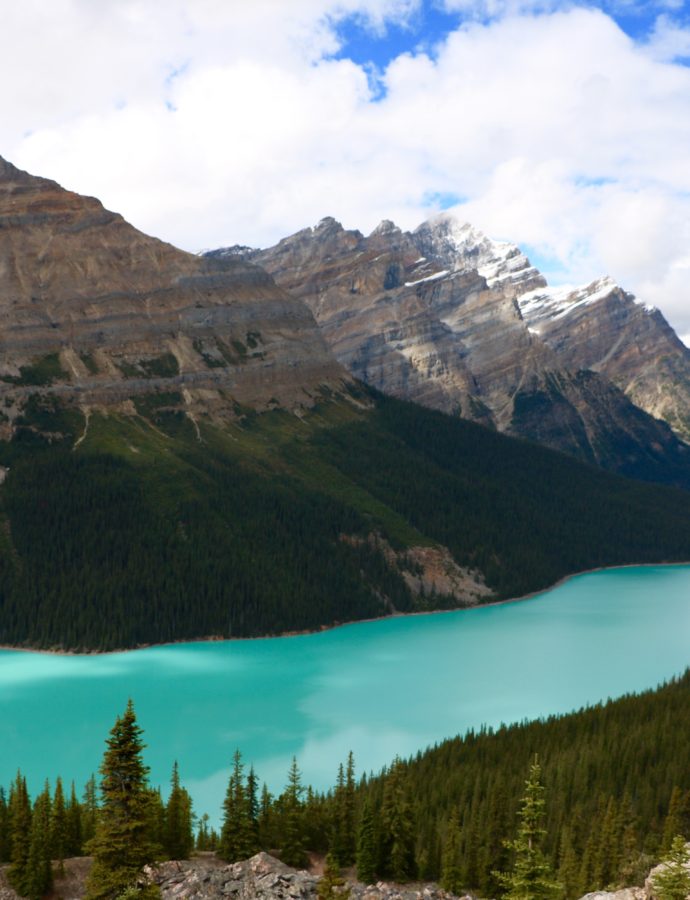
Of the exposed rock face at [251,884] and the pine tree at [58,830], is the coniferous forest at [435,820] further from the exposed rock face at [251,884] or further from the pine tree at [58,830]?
the exposed rock face at [251,884]

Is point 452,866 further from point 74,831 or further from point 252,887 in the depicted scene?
point 74,831

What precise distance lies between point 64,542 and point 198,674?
48534 mm

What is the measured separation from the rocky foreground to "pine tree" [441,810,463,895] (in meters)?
5.12

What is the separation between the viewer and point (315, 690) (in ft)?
440

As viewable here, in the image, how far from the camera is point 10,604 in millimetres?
163500

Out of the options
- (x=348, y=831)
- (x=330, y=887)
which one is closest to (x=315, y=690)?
(x=348, y=831)

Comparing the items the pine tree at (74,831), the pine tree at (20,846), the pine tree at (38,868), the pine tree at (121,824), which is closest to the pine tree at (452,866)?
the pine tree at (121,824)

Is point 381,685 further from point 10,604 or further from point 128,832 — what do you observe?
point 128,832

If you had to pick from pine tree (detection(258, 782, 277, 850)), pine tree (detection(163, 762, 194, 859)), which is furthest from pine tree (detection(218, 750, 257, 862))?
pine tree (detection(258, 782, 277, 850))

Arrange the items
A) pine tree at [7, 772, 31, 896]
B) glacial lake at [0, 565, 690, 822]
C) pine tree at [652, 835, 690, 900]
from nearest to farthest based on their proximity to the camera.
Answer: pine tree at [652, 835, 690, 900]
pine tree at [7, 772, 31, 896]
glacial lake at [0, 565, 690, 822]

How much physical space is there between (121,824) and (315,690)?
8749 cm

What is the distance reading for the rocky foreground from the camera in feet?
160

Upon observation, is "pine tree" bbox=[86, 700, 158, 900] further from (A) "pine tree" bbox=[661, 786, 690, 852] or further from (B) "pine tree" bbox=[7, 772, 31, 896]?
(A) "pine tree" bbox=[661, 786, 690, 852]

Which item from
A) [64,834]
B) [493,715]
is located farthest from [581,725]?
[64,834]
